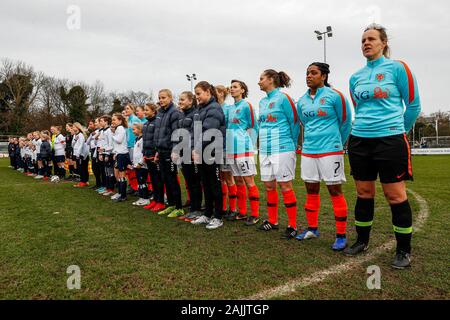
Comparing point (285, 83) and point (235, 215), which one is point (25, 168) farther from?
point (285, 83)

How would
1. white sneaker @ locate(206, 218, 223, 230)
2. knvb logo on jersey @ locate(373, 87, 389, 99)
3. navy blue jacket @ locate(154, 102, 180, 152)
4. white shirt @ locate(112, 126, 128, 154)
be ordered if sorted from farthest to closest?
1. white shirt @ locate(112, 126, 128, 154)
2. navy blue jacket @ locate(154, 102, 180, 152)
3. white sneaker @ locate(206, 218, 223, 230)
4. knvb logo on jersey @ locate(373, 87, 389, 99)

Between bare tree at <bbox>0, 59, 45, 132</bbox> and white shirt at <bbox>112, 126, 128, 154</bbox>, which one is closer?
white shirt at <bbox>112, 126, 128, 154</bbox>

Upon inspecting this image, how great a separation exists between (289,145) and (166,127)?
8.11 feet

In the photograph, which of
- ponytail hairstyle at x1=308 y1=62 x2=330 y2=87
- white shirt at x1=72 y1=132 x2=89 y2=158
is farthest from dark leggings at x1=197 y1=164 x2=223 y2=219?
white shirt at x1=72 y1=132 x2=89 y2=158

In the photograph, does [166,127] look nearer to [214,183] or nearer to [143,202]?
[214,183]

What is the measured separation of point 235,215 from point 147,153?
7.31 feet

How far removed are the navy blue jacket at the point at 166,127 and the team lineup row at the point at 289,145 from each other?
0.06ft

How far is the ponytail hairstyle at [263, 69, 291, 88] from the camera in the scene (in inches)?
185

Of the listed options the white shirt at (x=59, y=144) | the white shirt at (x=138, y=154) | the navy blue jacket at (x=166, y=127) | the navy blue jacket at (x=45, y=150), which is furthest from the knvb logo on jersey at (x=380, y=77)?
the navy blue jacket at (x=45, y=150)

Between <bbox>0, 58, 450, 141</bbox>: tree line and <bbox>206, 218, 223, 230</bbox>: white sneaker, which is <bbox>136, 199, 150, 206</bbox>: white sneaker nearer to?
<bbox>206, 218, 223, 230</bbox>: white sneaker

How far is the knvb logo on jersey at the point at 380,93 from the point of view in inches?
129

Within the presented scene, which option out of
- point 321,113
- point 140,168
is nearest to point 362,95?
point 321,113

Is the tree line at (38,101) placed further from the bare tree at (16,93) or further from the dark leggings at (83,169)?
the dark leggings at (83,169)
